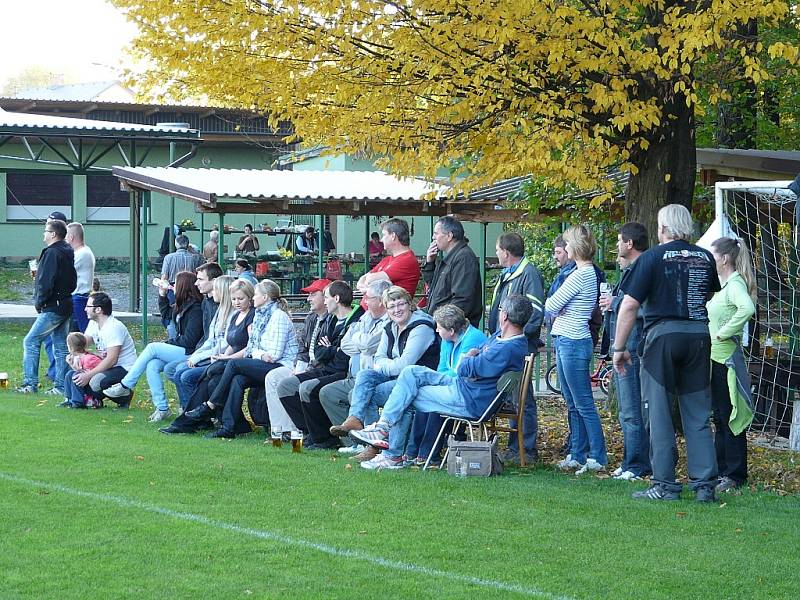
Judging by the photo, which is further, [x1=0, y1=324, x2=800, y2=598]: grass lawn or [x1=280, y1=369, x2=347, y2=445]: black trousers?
[x1=280, y1=369, x2=347, y2=445]: black trousers

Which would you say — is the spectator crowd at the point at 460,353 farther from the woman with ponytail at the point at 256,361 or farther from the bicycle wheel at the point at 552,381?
the bicycle wheel at the point at 552,381

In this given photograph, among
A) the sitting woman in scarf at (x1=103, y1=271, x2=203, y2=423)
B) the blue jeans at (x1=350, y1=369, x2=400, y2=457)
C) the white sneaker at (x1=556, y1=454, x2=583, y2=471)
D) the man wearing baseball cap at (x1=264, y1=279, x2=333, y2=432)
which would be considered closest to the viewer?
the white sneaker at (x1=556, y1=454, x2=583, y2=471)

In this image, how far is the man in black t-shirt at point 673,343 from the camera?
25.8 ft

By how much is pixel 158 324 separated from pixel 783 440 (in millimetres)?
14533

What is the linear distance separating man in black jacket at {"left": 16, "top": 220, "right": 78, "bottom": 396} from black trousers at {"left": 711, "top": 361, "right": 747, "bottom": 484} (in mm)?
7857

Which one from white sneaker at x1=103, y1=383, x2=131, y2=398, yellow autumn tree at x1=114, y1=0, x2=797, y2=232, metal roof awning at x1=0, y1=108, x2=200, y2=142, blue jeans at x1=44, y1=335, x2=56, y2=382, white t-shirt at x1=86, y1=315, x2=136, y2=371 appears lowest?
white sneaker at x1=103, y1=383, x2=131, y2=398

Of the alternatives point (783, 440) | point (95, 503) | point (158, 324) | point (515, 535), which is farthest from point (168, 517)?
point (158, 324)

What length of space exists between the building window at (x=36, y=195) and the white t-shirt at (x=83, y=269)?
23.0 m

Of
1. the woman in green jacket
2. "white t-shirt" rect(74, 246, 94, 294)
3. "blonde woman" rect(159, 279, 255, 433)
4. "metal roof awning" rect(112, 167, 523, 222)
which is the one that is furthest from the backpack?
"white t-shirt" rect(74, 246, 94, 294)

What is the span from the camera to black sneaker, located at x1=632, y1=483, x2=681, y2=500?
807 centimetres

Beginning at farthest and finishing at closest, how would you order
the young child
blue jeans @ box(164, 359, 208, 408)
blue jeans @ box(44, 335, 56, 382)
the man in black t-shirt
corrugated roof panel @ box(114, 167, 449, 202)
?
corrugated roof panel @ box(114, 167, 449, 202), blue jeans @ box(44, 335, 56, 382), the young child, blue jeans @ box(164, 359, 208, 408), the man in black t-shirt

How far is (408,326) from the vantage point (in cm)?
998

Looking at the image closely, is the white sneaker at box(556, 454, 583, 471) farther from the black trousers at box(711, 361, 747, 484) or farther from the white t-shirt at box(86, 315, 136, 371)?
the white t-shirt at box(86, 315, 136, 371)

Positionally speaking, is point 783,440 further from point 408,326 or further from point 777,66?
point 777,66
